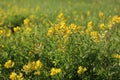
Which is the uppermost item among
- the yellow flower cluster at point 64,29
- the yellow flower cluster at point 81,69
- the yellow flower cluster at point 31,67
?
the yellow flower cluster at point 64,29

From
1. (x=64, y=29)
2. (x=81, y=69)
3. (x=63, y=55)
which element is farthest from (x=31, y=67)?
(x=64, y=29)

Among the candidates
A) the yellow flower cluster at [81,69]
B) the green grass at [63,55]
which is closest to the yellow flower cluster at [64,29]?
the green grass at [63,55]

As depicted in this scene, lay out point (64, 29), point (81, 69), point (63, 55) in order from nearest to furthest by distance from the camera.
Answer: point (81, 69), point (63, 55), point (64, 29)

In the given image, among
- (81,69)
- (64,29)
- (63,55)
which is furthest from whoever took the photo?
(64,29)

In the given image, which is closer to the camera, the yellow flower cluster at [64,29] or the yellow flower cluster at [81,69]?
the yellow flower cluster at [81,69]

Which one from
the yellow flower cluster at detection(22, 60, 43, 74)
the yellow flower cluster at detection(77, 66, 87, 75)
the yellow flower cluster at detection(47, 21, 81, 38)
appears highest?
the yellow flower cluster at detection(47, 21, 81, 38)

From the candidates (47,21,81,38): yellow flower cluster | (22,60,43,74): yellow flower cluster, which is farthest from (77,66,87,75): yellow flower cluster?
(47,21,81,38): yellow flower cluster

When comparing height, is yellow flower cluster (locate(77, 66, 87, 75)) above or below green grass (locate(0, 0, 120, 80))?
below

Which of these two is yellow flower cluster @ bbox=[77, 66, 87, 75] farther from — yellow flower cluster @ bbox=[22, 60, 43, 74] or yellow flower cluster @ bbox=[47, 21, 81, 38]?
yellow flower cluster @ bbox=[47, 21, 81, 38]

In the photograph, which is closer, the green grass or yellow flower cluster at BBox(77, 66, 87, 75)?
yellow flower cluster at BBox(77, 66, 87, 75)

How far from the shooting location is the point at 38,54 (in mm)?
5062

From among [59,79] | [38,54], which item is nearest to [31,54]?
[38,54]

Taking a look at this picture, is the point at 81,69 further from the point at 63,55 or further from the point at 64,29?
the point at 64,29

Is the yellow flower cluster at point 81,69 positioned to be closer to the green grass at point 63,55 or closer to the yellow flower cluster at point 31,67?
the green grass at point 63,55
